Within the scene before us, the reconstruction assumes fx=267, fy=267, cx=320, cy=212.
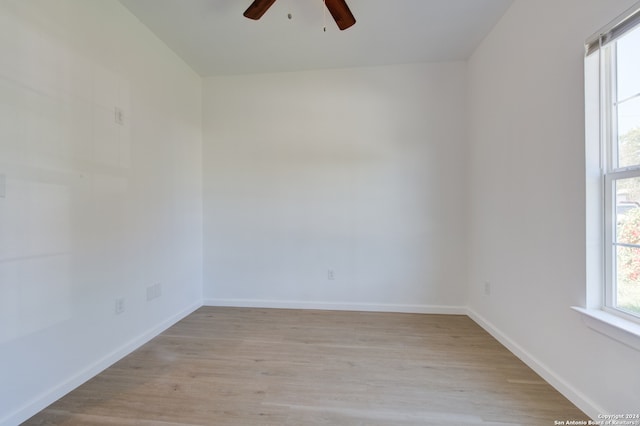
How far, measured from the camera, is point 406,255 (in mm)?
3016

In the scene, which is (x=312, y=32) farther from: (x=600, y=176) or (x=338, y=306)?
(x=338, y=306)

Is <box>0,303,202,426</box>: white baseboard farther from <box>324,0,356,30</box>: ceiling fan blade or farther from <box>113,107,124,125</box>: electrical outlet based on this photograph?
<box>324,0,356,30</box>: ceiling fan blade

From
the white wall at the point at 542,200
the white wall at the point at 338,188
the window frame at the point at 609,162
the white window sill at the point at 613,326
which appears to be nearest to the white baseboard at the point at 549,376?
the white wall at the point at 542,200

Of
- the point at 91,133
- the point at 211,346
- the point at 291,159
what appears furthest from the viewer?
the point at 291,159

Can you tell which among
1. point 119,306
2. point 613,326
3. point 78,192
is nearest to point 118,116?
point 78,192

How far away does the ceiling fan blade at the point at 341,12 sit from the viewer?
1822mm

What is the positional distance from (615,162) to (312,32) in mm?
2372

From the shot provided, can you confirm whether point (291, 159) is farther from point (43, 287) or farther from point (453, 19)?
point (43, 287)

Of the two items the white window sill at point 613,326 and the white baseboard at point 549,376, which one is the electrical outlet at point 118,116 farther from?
the white baseboard at point 549,376

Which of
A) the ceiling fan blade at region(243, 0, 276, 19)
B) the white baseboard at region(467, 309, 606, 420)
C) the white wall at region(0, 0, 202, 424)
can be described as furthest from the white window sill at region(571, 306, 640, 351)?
the white wall at region(0, 0, 202, 424)

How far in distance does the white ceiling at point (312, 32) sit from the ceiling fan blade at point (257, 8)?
246 mm

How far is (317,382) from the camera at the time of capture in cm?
176

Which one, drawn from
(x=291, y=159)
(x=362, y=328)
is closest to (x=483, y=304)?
(x=362, y=328)

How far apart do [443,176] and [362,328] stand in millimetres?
1838
